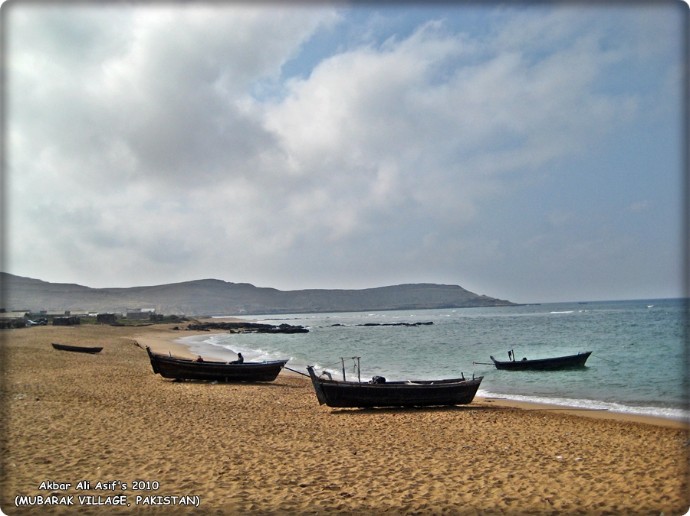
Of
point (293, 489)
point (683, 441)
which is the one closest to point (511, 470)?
point (293, 489)

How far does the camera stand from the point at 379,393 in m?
15.1

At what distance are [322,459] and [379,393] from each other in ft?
21.5

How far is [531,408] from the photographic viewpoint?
651 inches

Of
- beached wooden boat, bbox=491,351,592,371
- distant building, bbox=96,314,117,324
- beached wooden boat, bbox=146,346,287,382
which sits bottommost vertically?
distant building, bbox=96,314,117,324

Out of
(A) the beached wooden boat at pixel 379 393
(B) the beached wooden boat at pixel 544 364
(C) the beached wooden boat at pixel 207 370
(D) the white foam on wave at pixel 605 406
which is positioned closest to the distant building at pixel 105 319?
(C) the beached wooden boat at pixel 207 370

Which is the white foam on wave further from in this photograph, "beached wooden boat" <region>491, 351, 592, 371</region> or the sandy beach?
"beached wooden boat" <region>491, 351, 592, 371</region>

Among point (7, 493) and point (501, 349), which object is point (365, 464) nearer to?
point (7, 493)

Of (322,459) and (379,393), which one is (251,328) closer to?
(379,393)

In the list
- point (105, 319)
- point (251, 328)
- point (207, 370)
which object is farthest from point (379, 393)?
point (105, 319)

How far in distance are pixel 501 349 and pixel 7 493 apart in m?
42.5

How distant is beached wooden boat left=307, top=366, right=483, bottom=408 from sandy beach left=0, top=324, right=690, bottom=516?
0.41 metres

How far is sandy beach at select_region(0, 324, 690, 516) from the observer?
6586 mm

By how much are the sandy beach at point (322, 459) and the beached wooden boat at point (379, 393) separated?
0.41 m

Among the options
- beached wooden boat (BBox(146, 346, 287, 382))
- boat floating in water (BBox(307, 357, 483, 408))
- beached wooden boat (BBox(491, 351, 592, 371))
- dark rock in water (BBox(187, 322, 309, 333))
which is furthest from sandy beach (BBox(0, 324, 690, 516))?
dark rock in water (BBox(187, 322, 309, 333))
